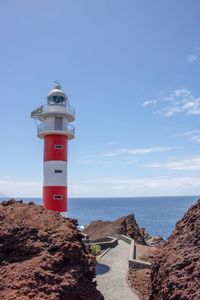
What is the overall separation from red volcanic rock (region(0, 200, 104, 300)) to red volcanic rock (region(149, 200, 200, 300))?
1134 millimetres

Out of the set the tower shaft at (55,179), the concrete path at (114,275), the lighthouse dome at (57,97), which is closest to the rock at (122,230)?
the concrete path at (114,275)

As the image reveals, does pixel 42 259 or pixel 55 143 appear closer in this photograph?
pixel 42 259

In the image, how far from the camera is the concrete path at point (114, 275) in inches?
471

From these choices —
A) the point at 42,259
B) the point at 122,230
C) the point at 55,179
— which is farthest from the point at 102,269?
the point at 122,230

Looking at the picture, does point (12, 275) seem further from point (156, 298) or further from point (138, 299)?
point (138, 299)

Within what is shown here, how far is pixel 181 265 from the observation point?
5871mm

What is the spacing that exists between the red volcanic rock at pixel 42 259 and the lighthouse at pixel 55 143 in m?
16.4

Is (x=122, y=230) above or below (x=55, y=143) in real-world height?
below

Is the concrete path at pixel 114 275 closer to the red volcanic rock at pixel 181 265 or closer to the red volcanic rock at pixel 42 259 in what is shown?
the red volcanic rock at pixel 181 265

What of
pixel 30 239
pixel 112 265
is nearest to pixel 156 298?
pixel 30 239

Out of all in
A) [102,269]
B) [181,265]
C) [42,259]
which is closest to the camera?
[181,265]

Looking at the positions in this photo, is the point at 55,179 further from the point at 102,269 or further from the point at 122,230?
the point at 122,230

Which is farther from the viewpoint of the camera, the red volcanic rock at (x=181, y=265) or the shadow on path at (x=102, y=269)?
the shadow on path at (x=102, y=269)

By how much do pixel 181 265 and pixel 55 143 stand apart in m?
19.1
